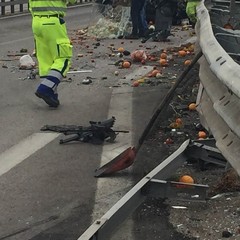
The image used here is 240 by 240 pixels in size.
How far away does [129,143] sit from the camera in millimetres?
7270

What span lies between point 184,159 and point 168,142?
4.37 feet

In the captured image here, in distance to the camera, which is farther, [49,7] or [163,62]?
[163,62]

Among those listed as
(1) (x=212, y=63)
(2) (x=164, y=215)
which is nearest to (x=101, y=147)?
(2) (x=164, y=215)

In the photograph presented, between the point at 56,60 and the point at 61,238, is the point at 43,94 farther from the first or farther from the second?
the point at 61,238

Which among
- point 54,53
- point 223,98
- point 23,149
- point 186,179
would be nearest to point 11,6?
point 54,53

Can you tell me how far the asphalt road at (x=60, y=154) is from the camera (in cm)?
514

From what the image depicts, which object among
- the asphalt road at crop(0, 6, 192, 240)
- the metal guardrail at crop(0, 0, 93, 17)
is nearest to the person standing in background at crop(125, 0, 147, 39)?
the asphalt road at crop(0, 6, 192, 240)

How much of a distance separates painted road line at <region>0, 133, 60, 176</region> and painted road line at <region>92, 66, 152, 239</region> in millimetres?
667

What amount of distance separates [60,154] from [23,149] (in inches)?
16.2

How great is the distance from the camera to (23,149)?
7039mm

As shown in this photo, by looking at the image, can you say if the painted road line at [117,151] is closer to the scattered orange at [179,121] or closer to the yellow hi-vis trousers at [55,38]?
the scattered orange at [179,121]

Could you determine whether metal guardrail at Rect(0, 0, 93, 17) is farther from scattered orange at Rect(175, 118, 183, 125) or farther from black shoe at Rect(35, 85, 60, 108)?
scattered orange at Rect(175, 118, 183, 125)

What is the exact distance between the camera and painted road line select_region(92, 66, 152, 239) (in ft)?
17.9

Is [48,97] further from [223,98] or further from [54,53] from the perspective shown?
[223,98]
